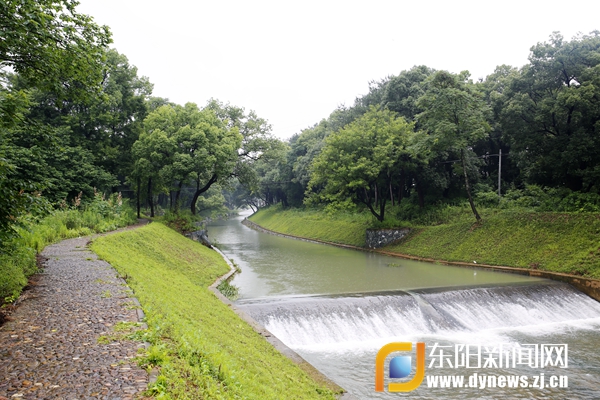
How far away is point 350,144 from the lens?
25.7m

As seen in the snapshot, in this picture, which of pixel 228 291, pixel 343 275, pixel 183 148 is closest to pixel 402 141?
pixel 343 275

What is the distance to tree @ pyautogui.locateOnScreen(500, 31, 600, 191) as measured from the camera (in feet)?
63.6

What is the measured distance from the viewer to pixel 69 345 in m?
4.87

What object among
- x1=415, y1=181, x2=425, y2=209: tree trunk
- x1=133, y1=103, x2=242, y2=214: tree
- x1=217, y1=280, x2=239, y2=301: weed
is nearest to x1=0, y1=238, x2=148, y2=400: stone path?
x1=217, y1=280, x2=239, y2=301: weed

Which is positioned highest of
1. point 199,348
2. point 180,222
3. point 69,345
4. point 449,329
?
point 180,222

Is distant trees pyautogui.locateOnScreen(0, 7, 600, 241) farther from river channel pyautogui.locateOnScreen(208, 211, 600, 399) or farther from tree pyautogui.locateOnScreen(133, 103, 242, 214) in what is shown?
river channel pyautogui.locateOnScreen(208, 211, 600, 399)

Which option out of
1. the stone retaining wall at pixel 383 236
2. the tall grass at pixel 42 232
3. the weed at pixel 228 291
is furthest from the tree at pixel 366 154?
the tall grass at pixel 42 232

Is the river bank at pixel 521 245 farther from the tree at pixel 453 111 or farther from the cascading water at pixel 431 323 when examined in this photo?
the tree at pixel 453 111

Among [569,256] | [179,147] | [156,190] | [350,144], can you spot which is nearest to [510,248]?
[569,256]

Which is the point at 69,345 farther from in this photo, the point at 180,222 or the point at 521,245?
the point at 180,222

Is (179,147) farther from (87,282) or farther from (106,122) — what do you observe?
(87,282)

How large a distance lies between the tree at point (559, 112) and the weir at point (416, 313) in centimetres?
923

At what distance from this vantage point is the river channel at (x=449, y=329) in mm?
8219

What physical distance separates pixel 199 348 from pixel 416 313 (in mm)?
8755
